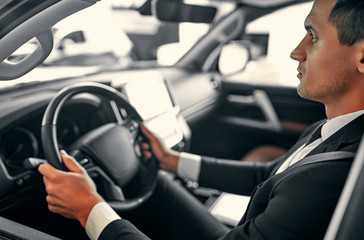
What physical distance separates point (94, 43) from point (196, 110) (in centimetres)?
229

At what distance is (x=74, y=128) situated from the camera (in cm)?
152

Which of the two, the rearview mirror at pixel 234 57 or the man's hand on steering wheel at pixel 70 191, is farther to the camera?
the rearview mirror at pixel 234 57

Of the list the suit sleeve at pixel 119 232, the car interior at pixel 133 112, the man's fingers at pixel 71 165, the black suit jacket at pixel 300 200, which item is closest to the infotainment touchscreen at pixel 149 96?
the car interior at pixel 133 112

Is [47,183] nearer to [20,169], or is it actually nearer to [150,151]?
[20,169]

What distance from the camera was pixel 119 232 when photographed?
1.04 meters

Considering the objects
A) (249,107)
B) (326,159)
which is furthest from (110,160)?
(249,107)

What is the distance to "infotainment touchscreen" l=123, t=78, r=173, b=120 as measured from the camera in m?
1.78

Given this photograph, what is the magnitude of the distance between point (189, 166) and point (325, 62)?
2.88 ft

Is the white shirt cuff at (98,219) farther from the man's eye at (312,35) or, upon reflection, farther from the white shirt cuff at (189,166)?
the man's eye at (312,35)

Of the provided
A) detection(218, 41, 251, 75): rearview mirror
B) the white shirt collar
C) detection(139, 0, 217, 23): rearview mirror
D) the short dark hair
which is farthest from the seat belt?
detection(218, 41, 251, 75): rearview mirror

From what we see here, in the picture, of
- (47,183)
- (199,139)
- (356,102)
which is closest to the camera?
(356,102)

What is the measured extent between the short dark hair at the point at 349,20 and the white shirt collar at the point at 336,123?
0.19 metres

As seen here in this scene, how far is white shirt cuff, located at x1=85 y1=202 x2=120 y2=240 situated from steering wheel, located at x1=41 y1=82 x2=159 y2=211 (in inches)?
5.2

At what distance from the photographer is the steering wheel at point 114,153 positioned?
4.04 feet
